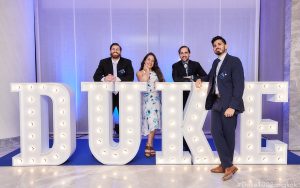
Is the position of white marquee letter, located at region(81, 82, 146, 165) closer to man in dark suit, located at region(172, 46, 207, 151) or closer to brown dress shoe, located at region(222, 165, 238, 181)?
man in dark suit, located at region(172, 46, 207, 151)

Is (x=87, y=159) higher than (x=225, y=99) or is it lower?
lower

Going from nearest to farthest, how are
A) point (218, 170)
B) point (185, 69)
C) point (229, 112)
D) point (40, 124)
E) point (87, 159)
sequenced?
point (229, 112)
point (218, 170)
point (40, 124)
point (87, 159)
point (185, 69)

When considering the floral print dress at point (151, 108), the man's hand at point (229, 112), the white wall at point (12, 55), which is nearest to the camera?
the man's hand at point (229, 112)

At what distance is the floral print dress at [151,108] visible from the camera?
3342 mm

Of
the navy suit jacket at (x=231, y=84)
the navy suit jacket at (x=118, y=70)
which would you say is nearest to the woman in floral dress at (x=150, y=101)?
the navy suit jacket at (x=118, y=70)

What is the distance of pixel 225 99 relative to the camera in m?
2.58

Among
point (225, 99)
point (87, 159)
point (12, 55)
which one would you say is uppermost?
point (12, 55)

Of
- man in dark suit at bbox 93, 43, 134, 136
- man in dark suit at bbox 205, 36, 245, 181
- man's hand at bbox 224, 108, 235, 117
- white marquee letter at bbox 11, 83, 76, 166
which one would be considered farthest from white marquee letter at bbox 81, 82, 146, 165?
man's hand at bbox 224, 108, 235, 117

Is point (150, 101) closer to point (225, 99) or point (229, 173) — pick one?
point (225, 99)

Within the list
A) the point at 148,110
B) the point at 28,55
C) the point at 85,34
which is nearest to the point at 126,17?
the point at 85,34

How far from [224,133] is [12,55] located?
10.5 ft

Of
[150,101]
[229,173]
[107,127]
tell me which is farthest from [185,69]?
[229,173]

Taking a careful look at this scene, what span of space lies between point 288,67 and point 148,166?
2241 millimetres

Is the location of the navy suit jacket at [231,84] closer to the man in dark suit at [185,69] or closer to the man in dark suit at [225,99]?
the man in dark suit at [225,99]
